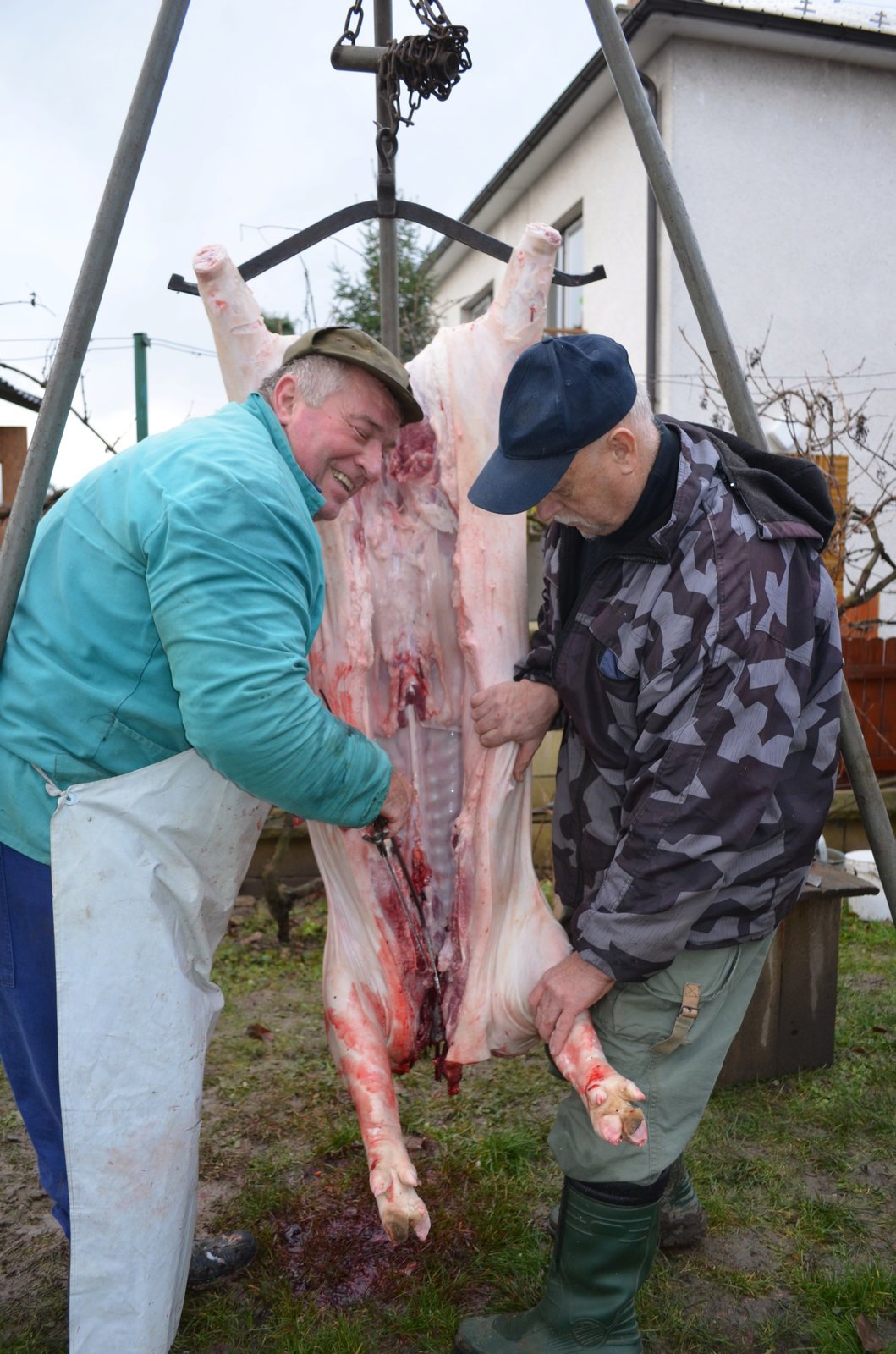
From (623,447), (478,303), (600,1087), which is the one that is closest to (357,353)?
(623,447)

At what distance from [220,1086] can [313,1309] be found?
1.28 metres

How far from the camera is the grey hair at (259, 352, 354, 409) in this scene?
2.04m

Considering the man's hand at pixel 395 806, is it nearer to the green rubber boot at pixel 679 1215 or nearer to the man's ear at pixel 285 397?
the man's ear at pixel 285 397

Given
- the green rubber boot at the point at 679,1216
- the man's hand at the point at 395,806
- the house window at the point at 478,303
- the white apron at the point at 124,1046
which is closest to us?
the white apron at the point at 124,1046

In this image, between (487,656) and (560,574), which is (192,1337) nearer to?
(487,656)

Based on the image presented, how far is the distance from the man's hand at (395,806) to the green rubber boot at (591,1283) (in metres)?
0.83

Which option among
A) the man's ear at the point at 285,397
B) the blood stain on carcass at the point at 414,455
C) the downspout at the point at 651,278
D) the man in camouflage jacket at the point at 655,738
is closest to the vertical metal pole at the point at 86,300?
the man's ear at the point at 285,397

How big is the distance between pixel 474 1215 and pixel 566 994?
42.6 inches

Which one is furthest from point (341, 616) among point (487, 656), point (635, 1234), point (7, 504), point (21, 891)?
point (7, 504)

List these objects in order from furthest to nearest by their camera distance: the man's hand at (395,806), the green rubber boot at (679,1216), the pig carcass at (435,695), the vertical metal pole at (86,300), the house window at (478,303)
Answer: the house window at (478,303)
the green rubber boot at (679,1216)
the pig carcass at (435,695)
the man's hand at (395,806)
the vertical metal pole at (86,300)

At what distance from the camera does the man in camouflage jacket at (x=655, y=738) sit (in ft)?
6.25

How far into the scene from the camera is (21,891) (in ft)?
6.78

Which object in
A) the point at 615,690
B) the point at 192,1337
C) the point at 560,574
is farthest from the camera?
the point at 192,1337

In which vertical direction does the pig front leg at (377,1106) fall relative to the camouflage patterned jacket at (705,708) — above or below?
below
